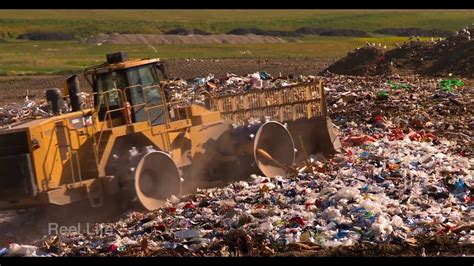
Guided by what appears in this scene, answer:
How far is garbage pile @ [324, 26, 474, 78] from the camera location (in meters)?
27.2

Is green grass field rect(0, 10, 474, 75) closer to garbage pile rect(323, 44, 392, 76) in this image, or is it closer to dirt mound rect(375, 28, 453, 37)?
dirt mound rect(375, 28, 453, 37)

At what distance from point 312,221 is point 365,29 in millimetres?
69932

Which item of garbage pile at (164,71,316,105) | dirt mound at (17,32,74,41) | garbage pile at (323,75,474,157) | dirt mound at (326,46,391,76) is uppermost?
garbage pile at (164,71,316,105)

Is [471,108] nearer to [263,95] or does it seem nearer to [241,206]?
[263,95]

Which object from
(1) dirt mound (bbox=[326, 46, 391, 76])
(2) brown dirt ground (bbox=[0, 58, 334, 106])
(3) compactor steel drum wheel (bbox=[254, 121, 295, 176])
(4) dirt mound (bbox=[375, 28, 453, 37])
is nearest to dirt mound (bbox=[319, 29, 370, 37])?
(4) dirt mound (bbox=[375, 28, 453, 37])

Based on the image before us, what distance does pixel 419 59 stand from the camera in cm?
2911

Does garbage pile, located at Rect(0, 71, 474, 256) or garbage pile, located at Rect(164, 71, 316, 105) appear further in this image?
garbage pile, located at Rect(164, 71, 316, 105)

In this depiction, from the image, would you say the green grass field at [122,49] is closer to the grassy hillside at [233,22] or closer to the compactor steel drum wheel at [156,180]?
the grassy hillside at [233,22]

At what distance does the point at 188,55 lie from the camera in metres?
52.8

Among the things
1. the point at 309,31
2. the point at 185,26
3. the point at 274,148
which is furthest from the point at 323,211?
the point at 185,26

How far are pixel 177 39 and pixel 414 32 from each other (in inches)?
727

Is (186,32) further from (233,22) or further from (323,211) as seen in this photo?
(323,211)

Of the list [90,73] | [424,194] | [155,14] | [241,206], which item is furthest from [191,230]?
[155,14]

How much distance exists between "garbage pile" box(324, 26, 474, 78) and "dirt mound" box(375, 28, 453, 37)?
112ft
